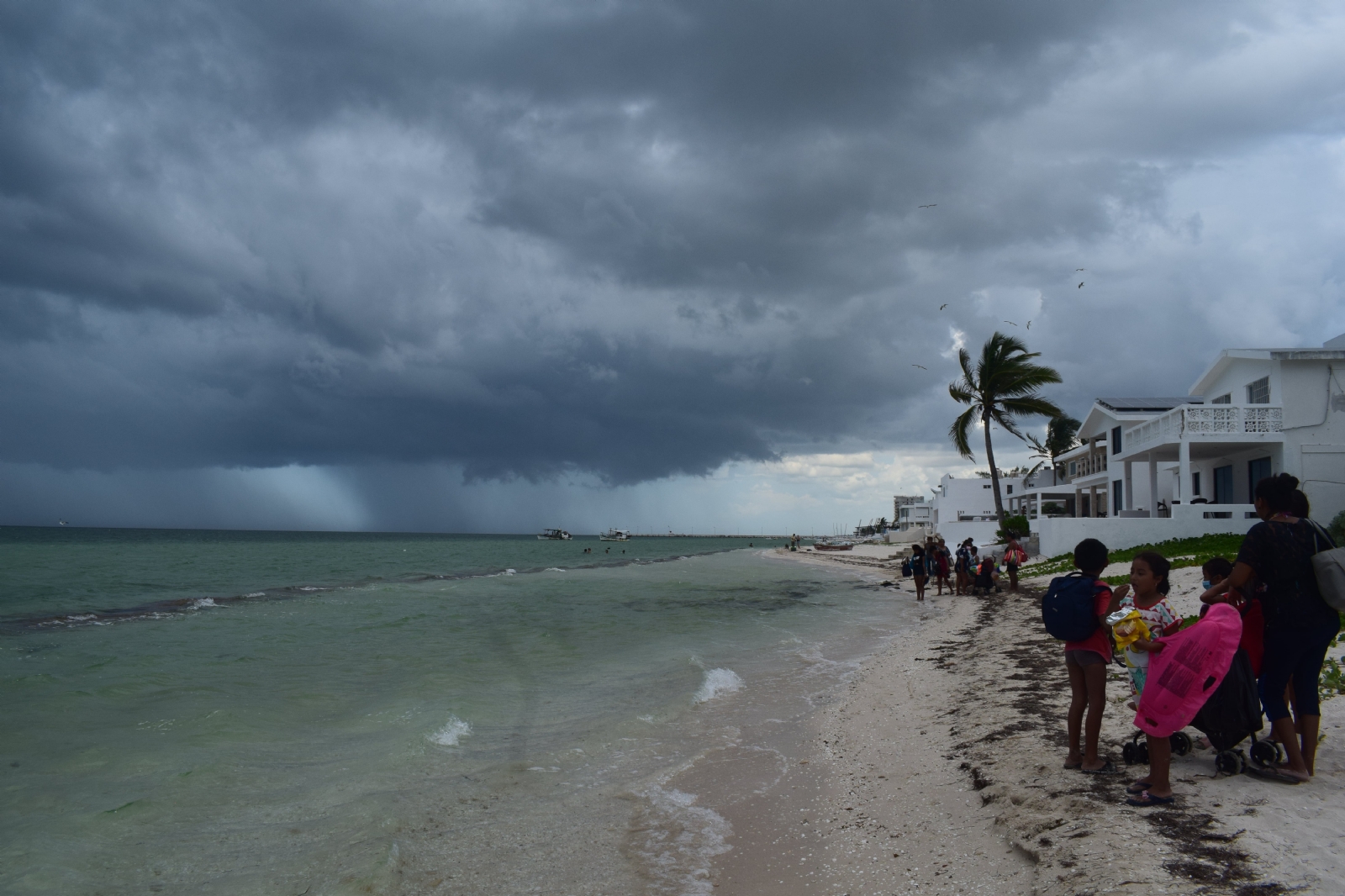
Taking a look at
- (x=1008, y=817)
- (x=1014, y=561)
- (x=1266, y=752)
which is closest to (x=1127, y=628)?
(x=1266, y=752)

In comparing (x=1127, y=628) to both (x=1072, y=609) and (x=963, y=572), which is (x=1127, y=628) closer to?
(x=1072, y=609)

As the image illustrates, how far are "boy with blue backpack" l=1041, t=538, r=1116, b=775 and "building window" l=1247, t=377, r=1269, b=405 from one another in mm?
23627

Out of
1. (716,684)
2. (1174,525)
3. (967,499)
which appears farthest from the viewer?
(967,499)

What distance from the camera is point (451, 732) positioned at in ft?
29.1

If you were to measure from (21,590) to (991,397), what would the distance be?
41795mm

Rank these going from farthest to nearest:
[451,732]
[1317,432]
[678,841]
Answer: [1317,432], [451,732], [678,841]

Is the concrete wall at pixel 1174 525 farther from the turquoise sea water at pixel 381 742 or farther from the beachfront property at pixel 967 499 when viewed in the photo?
the beachfront property at pixel 967 499

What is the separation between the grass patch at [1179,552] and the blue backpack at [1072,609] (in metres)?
12.8

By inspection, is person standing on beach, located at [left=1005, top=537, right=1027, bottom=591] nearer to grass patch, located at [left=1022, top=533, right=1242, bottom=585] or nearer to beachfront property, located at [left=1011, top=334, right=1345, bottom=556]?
grass patch, located at [left=1022, top=533, right=1242, bottom=585]

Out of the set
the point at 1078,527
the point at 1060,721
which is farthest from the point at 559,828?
the point at 1078,527

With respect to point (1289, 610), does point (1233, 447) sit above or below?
above

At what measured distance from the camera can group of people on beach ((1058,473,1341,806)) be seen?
15.0ft

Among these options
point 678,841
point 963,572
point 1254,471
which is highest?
point 1254,471

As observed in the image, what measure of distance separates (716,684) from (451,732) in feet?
13.8
